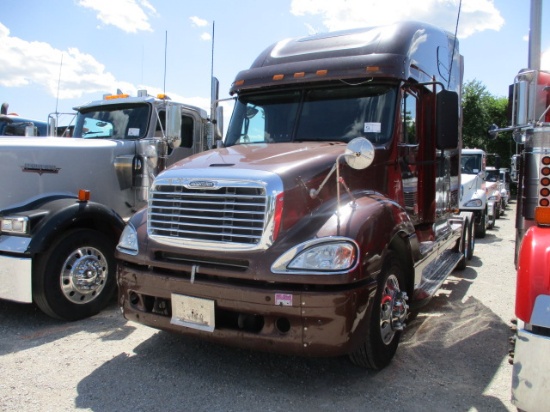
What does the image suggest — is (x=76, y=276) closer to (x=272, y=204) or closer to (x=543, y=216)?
(x=272, y=204)

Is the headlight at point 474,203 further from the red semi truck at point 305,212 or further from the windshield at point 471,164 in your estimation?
the red semi truck at point 305,212

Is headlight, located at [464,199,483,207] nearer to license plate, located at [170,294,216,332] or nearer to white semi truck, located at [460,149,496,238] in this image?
white semi truck, located at [460,149,496,238]

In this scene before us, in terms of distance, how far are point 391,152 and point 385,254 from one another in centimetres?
119

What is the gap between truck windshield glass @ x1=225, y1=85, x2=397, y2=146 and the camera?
440cm

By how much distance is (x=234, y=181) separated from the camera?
3.44 meters

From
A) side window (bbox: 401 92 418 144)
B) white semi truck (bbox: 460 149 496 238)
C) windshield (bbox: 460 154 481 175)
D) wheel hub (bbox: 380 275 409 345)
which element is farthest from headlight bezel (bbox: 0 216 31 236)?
windshield (bbox: 460 154 481 175)

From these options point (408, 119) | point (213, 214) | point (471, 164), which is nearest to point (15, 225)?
point (213, 214)

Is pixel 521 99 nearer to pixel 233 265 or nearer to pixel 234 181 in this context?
pixel 234 181

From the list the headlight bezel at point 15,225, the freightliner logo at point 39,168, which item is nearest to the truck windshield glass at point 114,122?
the freightliner logo at point 39,168

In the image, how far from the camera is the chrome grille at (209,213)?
3365 mm

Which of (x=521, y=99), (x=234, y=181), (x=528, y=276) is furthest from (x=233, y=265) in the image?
(x=521, y=99)

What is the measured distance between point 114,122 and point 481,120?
1061 inches

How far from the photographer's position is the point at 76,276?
5.04m

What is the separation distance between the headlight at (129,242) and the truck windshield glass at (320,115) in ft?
5.03
